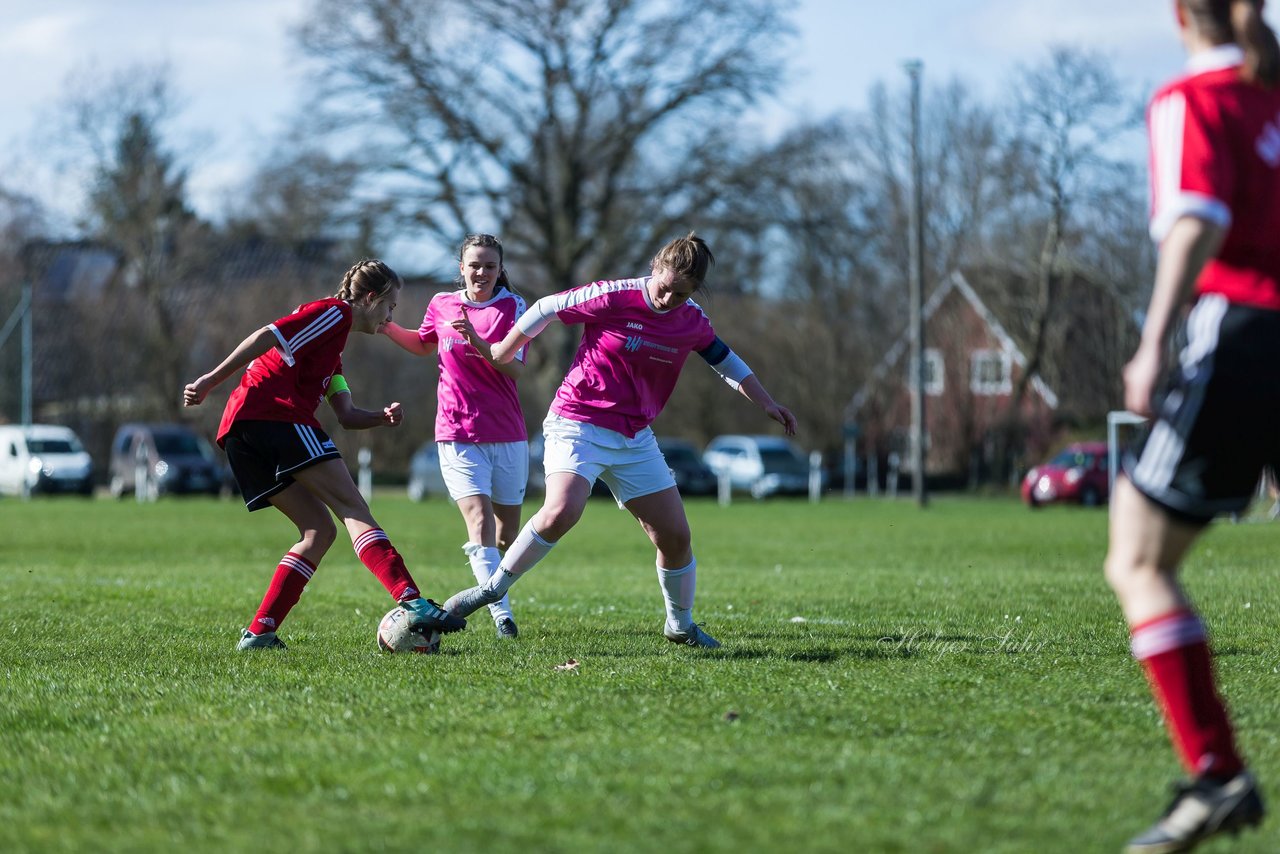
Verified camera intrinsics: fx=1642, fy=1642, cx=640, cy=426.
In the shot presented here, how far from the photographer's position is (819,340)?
2106 inches

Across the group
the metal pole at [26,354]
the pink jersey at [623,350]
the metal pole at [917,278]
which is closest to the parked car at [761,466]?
the metal pole at [917,278]

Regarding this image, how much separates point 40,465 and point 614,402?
38.8 metres

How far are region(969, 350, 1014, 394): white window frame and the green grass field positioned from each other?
40372mm

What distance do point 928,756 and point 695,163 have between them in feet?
119

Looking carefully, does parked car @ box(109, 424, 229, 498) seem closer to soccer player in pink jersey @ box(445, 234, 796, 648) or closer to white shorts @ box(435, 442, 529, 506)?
white shorts @ box(435, 442, 529, 506)

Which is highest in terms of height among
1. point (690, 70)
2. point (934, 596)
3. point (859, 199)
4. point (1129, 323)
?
point (690, 70)

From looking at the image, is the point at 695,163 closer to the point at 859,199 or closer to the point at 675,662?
the point at 859,199

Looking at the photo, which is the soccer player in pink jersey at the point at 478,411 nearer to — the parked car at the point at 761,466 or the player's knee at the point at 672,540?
the player's knee at the point at 672,540

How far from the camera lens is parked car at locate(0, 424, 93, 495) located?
43125 millimetres

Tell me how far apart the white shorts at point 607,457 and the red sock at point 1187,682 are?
12.4 ft

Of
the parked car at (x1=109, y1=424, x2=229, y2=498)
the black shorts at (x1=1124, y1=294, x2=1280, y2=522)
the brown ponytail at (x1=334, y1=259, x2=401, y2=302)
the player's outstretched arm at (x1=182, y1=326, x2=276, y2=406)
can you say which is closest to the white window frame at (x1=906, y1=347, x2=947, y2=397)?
the parked car at (x1=109, y1=424, x2=229, y2=498)

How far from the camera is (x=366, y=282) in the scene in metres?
7.74

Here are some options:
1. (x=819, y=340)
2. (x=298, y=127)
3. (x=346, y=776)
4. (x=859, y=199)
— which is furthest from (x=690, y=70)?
(x=346, y=776)

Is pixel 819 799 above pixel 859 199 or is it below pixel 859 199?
below
